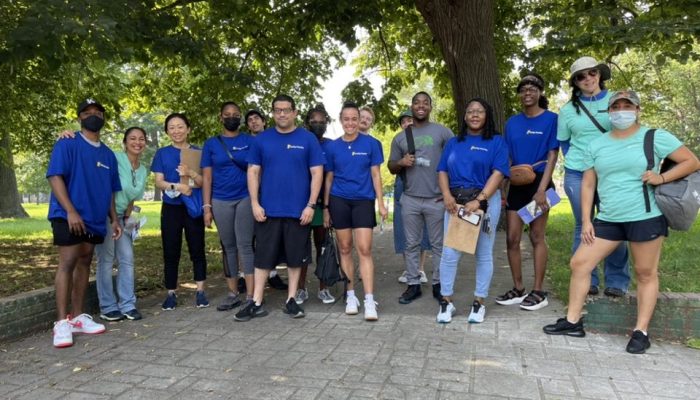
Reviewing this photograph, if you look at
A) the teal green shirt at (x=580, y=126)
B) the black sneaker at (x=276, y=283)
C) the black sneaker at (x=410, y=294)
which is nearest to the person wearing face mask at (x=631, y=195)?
the teal green shirt at (x=580, y=126)

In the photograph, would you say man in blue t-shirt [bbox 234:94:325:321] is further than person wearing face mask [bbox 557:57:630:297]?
Yes

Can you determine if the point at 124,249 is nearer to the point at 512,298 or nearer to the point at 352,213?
the point at 352,213

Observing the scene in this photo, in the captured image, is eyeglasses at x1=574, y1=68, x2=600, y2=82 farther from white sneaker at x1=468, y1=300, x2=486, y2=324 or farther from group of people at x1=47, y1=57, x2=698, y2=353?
white sneaker at x1=468, y1=300, x2=486, y2=324

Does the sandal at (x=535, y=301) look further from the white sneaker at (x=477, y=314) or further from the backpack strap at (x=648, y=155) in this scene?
the backpack strap at (x=648, y=155)

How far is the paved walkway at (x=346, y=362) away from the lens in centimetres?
331

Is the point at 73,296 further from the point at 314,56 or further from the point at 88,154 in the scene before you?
the point at 314,56

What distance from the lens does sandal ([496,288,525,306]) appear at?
5.24 meters

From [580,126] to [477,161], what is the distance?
0.93 metres

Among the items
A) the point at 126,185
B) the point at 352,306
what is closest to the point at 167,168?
the point at 126,185

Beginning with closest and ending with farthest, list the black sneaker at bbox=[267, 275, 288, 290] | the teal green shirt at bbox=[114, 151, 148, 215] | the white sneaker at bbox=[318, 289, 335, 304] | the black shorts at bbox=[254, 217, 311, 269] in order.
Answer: the black shorts at bbox=[254, 217, 311, 269]
the teal green shirt at bbox=[114, 151, 148, 215]
the white sneaker at bbox=[318, 289, 335, 304]
the black sneaker at bbox=[267, 275, 288, 290]

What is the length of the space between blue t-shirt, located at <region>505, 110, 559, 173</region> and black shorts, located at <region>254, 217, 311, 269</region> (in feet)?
7.42

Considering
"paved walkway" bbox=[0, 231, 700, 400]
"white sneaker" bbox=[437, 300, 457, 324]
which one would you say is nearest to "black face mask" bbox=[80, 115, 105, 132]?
"paved walkway" bbox=[0, 231, 700, 400]

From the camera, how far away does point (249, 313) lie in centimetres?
504

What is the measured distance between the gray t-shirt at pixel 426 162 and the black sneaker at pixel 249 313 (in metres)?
1.95
